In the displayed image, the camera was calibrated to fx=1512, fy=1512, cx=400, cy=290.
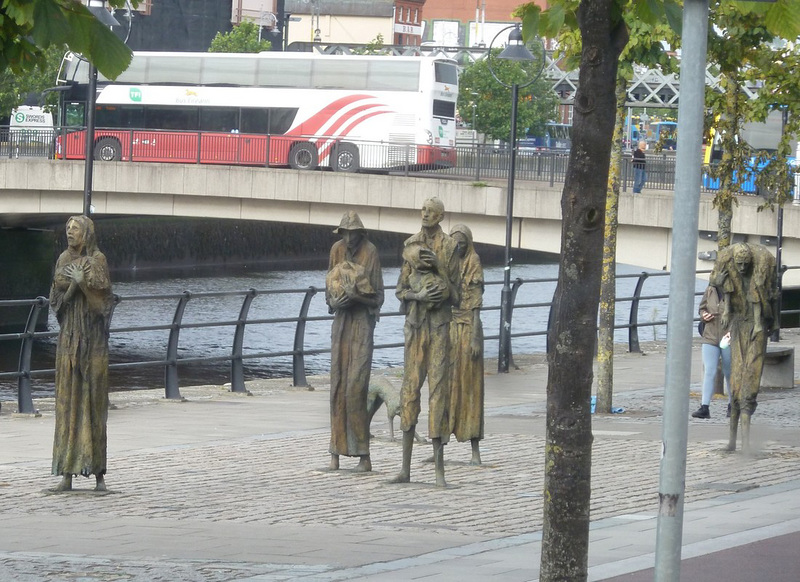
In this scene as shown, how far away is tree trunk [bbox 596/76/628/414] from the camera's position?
14.8m

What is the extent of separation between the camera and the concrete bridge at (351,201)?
86.4 ft

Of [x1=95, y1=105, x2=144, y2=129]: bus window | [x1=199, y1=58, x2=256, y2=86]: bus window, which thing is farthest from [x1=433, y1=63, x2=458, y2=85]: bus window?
[x1=95, y1=105, x2=144, y2=129]: bus window

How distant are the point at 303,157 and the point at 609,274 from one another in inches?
885

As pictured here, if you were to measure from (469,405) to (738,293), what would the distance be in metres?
2.66

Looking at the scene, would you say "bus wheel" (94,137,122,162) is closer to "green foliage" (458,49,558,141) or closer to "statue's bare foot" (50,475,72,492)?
"statue's bare foot" (50,475,72,492)

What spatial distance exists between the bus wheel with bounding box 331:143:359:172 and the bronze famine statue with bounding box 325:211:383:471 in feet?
79.3

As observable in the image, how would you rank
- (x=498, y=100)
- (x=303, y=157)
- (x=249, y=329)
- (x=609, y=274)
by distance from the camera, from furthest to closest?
(x=498, y=100) → (x=303, y=157) → (x=249, y=329) → (x=609, y=274)

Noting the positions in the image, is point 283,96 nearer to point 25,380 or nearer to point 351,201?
point 351,201

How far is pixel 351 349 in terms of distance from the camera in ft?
35.5

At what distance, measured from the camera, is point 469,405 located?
11.2m

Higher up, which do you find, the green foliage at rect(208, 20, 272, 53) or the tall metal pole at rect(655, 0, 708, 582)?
the green foliage at rect(208, 20, 272, 53)

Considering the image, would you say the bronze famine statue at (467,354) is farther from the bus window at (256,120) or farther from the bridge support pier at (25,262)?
the bus window at (256,120)

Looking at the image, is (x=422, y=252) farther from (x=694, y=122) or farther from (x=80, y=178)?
(x=80, y=178)

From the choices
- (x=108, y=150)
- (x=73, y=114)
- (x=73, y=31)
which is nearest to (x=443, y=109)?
(x=108, y=150)
